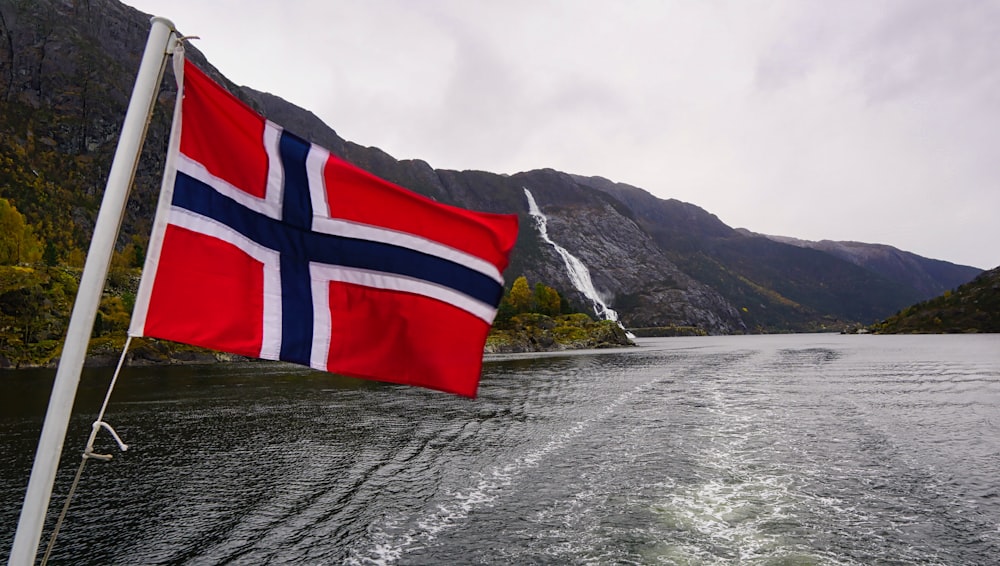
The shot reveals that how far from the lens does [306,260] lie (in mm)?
6250

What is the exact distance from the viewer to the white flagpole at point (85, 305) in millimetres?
4219

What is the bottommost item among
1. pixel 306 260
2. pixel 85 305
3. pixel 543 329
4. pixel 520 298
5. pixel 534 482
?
pixel 534 482

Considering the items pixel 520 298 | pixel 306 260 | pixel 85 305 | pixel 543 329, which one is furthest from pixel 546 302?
pixel 85 305

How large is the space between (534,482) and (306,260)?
1682 cm

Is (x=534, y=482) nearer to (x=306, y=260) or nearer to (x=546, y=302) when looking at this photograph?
(x=306, y=260)

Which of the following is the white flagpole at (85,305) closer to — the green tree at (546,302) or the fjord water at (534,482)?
the fjord water at (534,482)

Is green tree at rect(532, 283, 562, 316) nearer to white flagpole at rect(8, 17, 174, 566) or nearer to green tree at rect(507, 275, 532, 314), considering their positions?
green tree at rect(507, 275, 532, 314)

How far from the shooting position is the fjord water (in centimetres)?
1440

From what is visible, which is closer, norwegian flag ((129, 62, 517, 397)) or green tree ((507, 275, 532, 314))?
norwegian flag ((129, 62, 517, 397))

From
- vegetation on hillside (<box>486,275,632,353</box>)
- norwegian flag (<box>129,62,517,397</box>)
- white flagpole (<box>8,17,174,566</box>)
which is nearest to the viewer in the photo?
white flagpole (<box>8,17,174,566</box>)

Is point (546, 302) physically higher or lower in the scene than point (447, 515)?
higher

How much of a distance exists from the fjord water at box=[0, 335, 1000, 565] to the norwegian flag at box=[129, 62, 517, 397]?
9646 millimetres

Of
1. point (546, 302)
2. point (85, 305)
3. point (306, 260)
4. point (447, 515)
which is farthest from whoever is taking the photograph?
point (546, 302)

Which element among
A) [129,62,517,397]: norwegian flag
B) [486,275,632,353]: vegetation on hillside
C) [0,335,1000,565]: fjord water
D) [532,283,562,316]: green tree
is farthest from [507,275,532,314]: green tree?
[129,62,517,397]: norwegian flag
